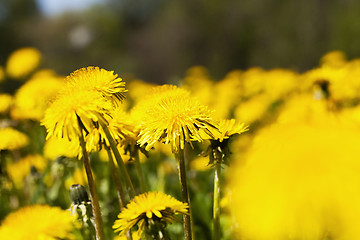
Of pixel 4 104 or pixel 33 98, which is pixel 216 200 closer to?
pixel 33 98

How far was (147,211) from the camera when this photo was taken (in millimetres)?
1172

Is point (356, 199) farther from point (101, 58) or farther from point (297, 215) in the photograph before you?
point (101, 58)

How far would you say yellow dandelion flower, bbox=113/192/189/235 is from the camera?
115cm

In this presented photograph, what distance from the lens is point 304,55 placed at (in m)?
9.54

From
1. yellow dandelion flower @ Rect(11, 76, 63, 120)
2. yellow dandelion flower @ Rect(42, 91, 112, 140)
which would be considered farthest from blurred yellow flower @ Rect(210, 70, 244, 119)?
yellow dandelion flower @ Rect(42, 91, 112, 140)

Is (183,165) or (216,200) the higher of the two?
(183,165)

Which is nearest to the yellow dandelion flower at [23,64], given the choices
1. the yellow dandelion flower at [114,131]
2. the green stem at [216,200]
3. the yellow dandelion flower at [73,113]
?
the yellow dandelion flower at [114,131]

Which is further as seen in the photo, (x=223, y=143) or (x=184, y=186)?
(x=223, y=143)

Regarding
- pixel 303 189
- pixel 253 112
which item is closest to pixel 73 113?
pixel 303 189

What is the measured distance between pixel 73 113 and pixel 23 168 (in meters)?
1.97

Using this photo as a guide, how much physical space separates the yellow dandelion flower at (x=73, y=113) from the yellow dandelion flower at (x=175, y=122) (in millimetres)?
160

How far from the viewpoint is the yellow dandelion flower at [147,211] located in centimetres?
115

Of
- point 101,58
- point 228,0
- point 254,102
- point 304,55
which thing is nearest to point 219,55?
point 228,0

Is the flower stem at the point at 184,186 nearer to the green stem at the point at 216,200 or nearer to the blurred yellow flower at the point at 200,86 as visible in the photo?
the green stem at the point at 216,200
